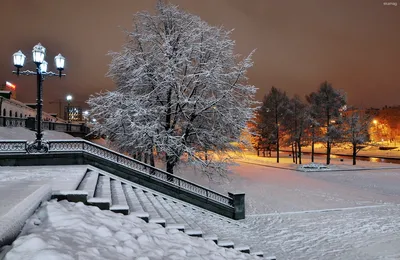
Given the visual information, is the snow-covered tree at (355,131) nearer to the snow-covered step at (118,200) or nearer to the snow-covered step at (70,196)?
the snow-covered step at (118,200)

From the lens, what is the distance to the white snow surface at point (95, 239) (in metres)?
3.74

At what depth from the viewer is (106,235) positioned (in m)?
5.05

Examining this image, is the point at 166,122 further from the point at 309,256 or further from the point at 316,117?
the point at 316,117

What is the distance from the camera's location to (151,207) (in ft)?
29.9

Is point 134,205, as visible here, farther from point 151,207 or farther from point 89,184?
point 89,184

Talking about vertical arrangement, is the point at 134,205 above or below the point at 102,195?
below

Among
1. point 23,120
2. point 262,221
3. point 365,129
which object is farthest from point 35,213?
point 365,129

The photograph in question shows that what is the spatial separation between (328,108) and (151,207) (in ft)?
123

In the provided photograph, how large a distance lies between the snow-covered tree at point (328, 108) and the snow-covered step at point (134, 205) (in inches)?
1382

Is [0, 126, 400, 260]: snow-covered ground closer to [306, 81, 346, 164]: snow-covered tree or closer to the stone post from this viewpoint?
the stone post

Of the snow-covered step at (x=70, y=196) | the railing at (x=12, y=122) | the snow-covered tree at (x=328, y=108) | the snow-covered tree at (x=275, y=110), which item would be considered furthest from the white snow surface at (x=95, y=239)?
the snow-covered tree at (x=275, y=110)

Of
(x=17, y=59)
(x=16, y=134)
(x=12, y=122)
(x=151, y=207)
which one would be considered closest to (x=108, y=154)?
(x=151, y=207)

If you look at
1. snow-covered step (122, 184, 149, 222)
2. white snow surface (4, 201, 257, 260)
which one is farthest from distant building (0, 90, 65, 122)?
white snow surface (4, 201, 257, 260)

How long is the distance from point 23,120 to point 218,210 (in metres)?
24.1
